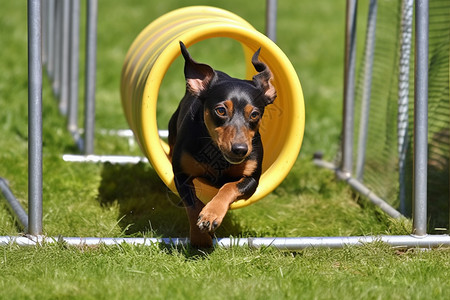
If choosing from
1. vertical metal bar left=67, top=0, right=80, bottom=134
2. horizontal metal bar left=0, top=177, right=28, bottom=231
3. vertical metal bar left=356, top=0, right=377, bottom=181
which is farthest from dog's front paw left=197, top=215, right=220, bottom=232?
vertical metal bar left=67, top=0, right=80, bottom=134

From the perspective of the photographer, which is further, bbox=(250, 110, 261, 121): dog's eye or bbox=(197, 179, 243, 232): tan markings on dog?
bbox=(250, 110, 261, 121): dog's eye

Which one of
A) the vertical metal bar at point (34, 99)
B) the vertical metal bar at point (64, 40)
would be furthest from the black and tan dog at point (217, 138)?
the vertical metal bar at point (64, 40)

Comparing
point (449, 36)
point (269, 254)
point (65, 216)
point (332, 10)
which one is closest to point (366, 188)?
point (449, 36)

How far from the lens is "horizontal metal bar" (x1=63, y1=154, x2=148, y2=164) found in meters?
5.91

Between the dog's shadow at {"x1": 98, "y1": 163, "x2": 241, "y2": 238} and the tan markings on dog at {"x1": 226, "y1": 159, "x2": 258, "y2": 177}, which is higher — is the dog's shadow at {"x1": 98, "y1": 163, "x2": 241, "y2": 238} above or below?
below

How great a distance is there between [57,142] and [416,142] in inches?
136

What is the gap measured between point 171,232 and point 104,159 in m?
1.89

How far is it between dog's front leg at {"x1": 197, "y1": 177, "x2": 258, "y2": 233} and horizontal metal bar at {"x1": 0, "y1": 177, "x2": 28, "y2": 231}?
1113 mm

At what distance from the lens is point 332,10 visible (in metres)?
13.5

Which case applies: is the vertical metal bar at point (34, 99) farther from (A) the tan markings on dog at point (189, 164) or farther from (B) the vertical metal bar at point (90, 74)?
(B) the vertical metal bar at point (90, 74)

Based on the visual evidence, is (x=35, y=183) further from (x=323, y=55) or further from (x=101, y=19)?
(x=101, y=19)

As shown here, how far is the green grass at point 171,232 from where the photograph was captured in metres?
3.33

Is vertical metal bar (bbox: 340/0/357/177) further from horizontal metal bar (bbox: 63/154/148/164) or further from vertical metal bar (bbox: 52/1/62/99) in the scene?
vertical metal bar (bbox: 52/1/62/99)

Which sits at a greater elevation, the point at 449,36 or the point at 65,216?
the point at 449,36
